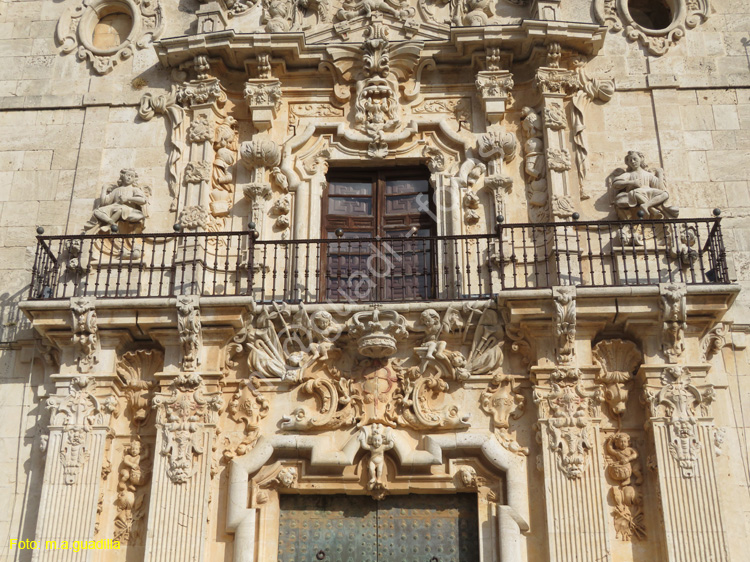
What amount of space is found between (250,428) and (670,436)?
3.67 meters

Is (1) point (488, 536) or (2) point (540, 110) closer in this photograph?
(1) point (488, 536)

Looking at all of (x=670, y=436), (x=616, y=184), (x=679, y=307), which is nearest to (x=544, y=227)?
(x=616, y=184)

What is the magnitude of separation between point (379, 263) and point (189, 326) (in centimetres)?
197

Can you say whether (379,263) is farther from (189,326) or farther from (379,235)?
(189,326)

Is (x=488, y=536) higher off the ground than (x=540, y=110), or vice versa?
(x=540, y=110)

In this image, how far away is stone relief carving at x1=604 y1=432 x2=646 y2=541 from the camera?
8.80 meters

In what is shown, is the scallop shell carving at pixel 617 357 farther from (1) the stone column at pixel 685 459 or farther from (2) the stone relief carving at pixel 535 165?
(2) the stone relief carving at pixel 535 165

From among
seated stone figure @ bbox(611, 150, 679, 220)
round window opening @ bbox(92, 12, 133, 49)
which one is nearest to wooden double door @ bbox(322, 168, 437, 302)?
seated stone figure @ bbox(611, 150, 679, 220)

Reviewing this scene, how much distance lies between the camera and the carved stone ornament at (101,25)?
11320mm

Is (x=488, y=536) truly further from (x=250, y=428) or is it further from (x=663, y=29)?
(x=663, y=29)

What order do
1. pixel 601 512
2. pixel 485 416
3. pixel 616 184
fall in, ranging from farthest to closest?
pixel 616 184 < pixel 485 416 < pixel 601 512

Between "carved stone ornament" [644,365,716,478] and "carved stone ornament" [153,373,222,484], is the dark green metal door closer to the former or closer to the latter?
"carved stone ornament" [153,373,222,484]

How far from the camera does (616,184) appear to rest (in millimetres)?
10047

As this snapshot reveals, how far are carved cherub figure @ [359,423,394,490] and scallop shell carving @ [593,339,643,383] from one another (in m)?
2.04
